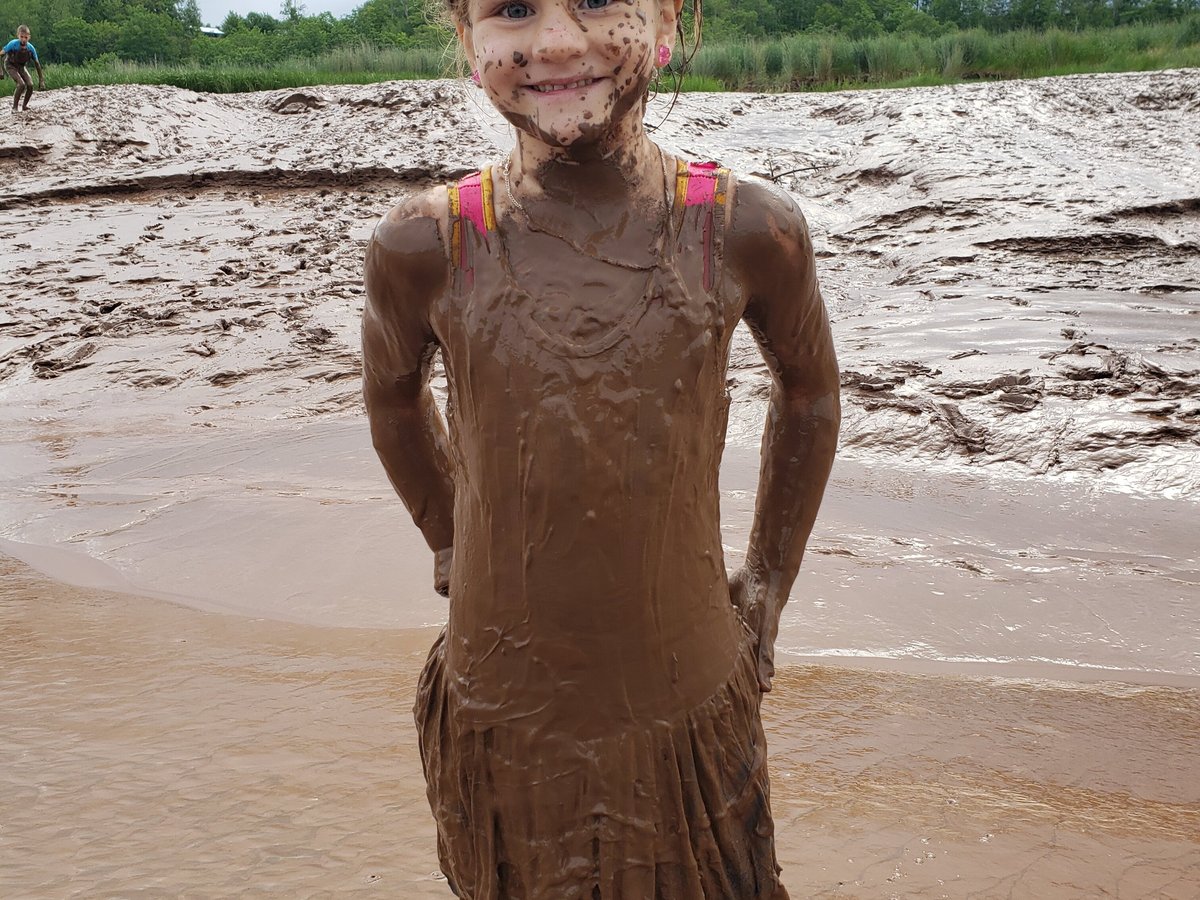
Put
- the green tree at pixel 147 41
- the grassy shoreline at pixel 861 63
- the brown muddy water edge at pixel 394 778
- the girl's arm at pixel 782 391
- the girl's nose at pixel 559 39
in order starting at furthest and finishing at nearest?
the green tree at pixel 147 41, the grassy shoreline at pixel 861 63, the brown muddy water edge at pixel 394 778, the girl's arm at pixel 782 391, the girl's nose at pixel 559 39

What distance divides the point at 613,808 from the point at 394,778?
70.5 inches

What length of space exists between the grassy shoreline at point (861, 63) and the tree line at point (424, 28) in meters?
1.75

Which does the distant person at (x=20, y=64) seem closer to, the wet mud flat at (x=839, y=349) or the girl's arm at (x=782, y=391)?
the wet mud flat at (x=839, y=349)

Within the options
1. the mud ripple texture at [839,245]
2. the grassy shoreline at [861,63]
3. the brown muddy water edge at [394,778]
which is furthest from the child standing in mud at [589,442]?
the grassy shoreline at [861,63]

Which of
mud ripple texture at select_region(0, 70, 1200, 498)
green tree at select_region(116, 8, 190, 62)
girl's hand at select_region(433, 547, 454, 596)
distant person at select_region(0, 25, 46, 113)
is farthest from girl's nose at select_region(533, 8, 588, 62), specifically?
green tree at select_region(116, 8, 190, 62)

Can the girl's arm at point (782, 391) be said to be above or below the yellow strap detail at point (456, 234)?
below

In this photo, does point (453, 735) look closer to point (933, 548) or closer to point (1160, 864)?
point (1160, 864)

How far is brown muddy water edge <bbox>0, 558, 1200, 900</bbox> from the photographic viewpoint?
103 inches

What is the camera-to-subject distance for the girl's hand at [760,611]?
5.10 ft

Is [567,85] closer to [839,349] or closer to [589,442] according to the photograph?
[589,442]

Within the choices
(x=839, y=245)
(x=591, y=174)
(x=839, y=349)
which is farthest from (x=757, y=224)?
(x=839, y=245)

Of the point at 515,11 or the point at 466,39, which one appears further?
the point at 466,39

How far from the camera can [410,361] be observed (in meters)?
1.45

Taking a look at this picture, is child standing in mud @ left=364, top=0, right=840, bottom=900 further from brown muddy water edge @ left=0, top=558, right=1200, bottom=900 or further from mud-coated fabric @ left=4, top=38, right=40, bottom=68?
mud-coated fabric @ left=4, top=38, right=40, bottom=68
